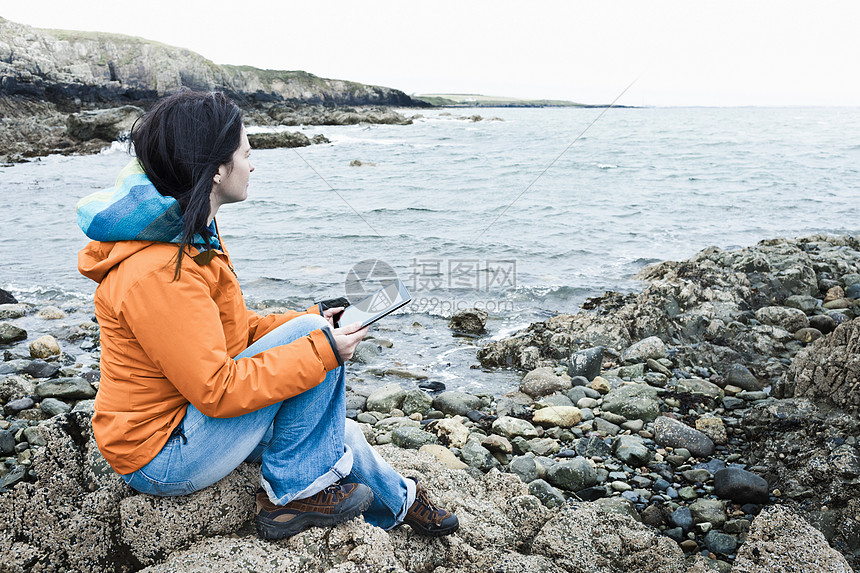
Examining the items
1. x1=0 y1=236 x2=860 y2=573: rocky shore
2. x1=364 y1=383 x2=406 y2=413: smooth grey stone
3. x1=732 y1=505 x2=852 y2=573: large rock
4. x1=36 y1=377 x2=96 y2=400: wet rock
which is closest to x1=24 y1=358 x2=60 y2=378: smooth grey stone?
x1=0 y1=236 x2=860 y2=573: rocky shore

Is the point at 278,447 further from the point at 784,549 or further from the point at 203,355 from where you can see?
the point at 784,549

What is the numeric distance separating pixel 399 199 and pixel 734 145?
30724mm

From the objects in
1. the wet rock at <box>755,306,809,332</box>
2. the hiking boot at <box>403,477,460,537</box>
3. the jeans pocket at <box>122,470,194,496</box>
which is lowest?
the wet rock at <box>755,306,809,332</box>

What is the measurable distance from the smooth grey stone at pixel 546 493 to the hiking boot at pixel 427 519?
108 cm

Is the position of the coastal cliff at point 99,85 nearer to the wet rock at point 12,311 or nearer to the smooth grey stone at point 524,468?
the smooth grey stone at point 524,468

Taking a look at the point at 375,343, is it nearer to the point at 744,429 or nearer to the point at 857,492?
the point at 744,429

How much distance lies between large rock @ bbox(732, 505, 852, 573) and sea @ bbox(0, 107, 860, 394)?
355 cm

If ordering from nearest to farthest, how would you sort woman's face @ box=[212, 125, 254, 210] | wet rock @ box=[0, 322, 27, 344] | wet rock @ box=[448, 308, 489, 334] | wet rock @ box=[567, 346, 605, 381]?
woman's face @ box=[212, 125, 254, 210] < wet rock @ box=[567, 346, 605, 381] < wet rock @ box=[0, 322, 27, 344] < wet rock @ box=[448, 308, 489, 334]

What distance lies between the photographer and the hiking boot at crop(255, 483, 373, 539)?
2.54 metres

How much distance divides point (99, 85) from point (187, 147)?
243 feet

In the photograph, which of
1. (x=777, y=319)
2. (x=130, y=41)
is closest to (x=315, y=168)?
(x=777, y=319)

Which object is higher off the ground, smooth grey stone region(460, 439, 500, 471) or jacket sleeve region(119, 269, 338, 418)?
jacket sleeve region(119, 269, 338, 418)

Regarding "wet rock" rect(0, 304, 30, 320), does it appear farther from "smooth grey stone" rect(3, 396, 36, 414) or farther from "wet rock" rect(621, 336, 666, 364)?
"wet rock" rect(621, 336, 666, 364)

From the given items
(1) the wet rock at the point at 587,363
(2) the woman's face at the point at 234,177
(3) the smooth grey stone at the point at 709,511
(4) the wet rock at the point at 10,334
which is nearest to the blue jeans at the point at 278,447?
(2) the woman's face at the point at 234,177
